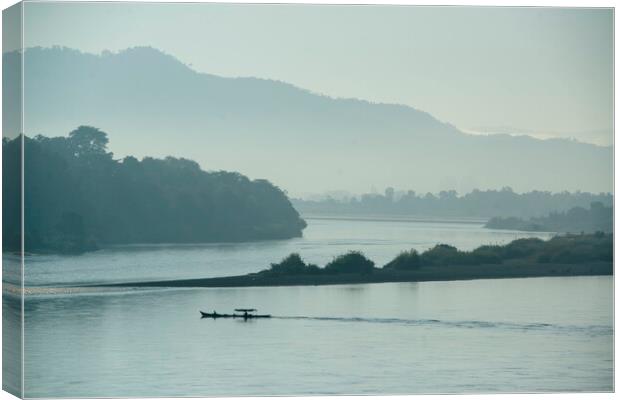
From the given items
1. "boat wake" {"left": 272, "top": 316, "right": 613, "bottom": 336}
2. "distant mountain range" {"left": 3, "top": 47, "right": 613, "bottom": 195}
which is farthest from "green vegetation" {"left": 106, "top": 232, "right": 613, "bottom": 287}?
"distant mountain range" {"left": 3, "top": 47, "right": 613, "bottom": 195}

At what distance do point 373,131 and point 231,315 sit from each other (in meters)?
2.35

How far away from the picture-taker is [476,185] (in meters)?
16.3

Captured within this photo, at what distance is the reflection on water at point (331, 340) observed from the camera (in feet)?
50.2

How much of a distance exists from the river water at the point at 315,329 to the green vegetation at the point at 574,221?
0.15m

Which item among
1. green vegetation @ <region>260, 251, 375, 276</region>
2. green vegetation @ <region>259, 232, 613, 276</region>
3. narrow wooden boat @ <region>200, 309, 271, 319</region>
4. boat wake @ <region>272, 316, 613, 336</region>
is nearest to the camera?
narrow wooden boat @ <region>200, 309, 271, 319</region>

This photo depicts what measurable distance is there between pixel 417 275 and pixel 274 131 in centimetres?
209

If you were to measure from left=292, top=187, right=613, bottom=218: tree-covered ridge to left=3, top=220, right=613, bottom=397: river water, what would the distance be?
0.16 m

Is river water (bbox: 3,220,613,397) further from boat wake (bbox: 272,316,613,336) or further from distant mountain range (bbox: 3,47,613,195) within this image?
distant mountain range (bbox: 3,47,613,195)

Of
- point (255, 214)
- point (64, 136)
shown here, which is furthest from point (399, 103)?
point (64, 136)

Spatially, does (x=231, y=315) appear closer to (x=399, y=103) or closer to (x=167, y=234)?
(x=167, y=234)

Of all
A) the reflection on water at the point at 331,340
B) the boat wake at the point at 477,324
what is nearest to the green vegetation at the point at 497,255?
the reflection on water at the point at 331,340

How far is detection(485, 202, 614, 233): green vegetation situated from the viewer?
16.4 m

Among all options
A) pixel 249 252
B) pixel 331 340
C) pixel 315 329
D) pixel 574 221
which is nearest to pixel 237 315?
pixel 249 252

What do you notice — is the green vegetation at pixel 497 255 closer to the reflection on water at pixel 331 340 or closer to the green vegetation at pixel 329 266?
the green vegetation at pixel 329 266
